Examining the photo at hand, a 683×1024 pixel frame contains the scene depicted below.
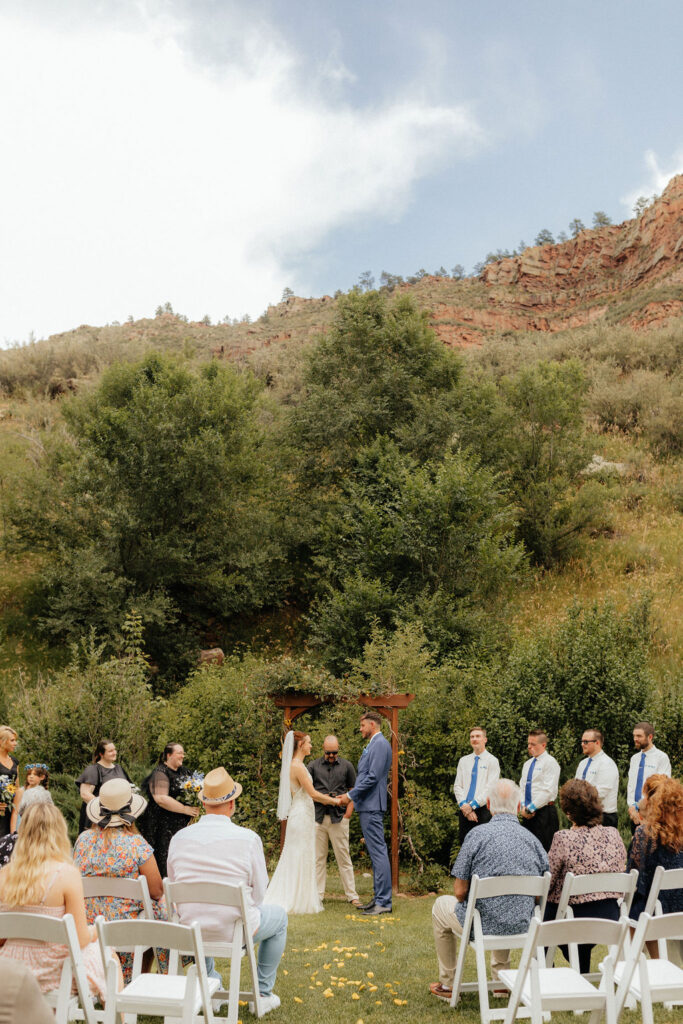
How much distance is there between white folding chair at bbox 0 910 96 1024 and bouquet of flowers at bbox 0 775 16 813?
4539 millimetres

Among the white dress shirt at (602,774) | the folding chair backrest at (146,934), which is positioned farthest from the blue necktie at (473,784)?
the folding chair backrest at (146,934)

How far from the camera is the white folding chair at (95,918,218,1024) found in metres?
3.88

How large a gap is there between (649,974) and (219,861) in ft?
8.06

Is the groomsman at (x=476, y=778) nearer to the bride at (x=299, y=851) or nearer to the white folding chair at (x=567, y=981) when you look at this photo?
the bride at (x=299, y=851)

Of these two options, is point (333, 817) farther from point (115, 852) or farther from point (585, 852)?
point (115, 852)

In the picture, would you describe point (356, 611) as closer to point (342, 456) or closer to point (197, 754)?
point (342, 456)

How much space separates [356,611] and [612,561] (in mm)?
9054

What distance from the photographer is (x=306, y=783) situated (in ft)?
30.0

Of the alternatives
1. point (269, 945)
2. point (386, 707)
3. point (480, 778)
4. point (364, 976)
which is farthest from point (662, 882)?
point (386, 707)

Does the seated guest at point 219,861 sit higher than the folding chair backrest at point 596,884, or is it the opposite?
the seated guest at point 219,861

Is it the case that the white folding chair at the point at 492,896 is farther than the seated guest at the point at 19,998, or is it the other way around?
the white folding chair at the point at 492,896

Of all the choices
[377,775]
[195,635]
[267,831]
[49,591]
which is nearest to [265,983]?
[377,775]

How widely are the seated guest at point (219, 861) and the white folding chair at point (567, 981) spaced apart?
1563mm

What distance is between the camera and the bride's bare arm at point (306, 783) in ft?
30.0
